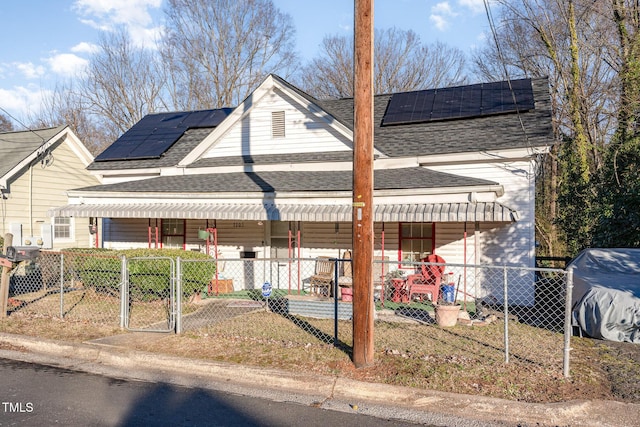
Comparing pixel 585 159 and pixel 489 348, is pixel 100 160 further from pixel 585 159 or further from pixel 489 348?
pixel 585 159

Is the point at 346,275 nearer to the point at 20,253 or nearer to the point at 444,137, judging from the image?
the point at 444,137

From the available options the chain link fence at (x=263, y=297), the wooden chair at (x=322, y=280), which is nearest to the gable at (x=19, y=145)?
the chain link fence at (x=263, y=297)

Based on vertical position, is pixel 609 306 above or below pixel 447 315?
above

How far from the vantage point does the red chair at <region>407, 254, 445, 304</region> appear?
433 inches

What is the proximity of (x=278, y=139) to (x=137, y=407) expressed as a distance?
11.1 m

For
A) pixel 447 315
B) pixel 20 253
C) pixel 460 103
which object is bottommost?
pixel 447 315

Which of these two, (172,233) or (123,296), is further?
(172,233)

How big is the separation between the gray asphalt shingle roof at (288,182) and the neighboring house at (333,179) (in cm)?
5

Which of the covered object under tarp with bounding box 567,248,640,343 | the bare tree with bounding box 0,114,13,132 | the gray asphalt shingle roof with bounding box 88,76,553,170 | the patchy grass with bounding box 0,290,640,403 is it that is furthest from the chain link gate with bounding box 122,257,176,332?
the bare tree with bounding box 0,114,13,132

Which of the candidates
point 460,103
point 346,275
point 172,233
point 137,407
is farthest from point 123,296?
point 460,103

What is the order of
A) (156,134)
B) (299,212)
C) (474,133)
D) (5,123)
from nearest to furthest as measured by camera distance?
1. (299,212)
2. (474,133)
3. (156,134)
4. (5,123)

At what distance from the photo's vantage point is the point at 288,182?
13352 mm

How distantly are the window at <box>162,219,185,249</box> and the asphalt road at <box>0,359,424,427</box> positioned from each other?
29.8 feet

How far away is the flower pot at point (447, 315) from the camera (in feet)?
29.3
